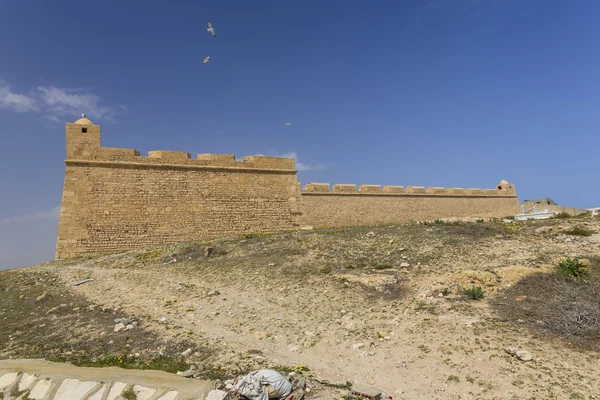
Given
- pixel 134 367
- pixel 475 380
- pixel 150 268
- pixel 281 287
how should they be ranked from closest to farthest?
1. pixel 475 380
2. pixel 134 367
3. pixel 281 287
4. pixel 150 268

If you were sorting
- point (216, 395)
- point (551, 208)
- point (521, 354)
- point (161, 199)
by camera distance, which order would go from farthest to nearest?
point (551, 208) < point (161, 199) < point (521, 354) < point (216, 395)

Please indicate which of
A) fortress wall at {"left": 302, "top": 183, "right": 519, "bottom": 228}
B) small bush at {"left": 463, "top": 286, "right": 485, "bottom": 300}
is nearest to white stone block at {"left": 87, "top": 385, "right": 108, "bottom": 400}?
small bush at {"left": 463, "top": 286, "right": 485, "bottom": 300}

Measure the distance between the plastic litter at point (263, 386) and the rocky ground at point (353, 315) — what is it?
379 millimetres

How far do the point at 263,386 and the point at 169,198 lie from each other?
11690 millimetres

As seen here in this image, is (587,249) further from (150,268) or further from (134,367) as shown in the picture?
(150,268)

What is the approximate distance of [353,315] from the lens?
6.01 metres

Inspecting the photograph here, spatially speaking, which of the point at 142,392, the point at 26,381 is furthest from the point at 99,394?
the point at 26,381

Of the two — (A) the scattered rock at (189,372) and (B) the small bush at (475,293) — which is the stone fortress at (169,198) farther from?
(B) the small bush at (475,293)

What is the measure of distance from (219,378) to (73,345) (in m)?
2.83

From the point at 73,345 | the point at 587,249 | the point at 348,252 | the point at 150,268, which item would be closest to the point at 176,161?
the point at 150,268

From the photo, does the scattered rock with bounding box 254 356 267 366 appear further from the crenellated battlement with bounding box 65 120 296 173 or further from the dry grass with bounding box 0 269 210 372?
the crenellated battlement with bounding box 65 120 296 173

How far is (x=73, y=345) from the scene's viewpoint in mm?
5613

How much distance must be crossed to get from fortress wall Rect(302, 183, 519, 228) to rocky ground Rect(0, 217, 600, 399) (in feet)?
27.4

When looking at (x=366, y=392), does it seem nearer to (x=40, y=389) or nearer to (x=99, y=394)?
(x=99, y=394)
